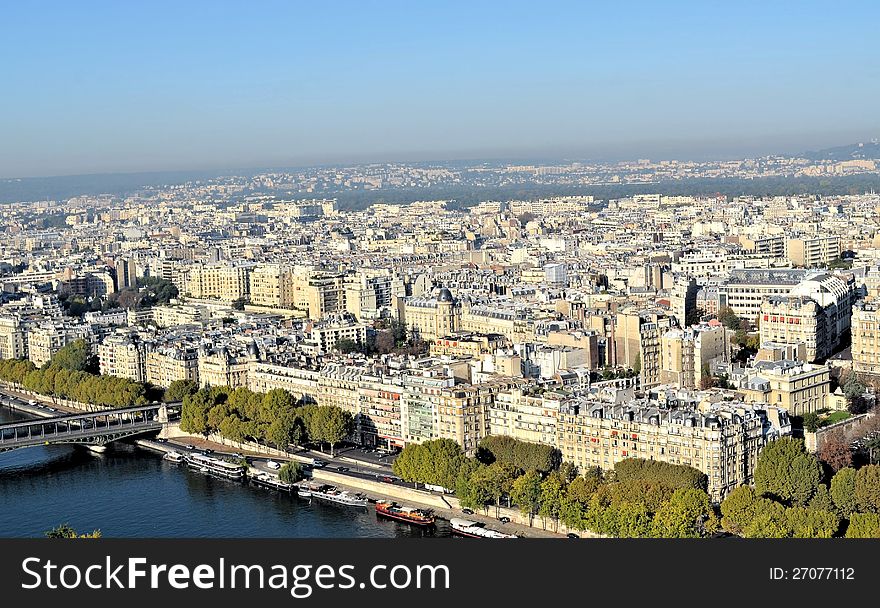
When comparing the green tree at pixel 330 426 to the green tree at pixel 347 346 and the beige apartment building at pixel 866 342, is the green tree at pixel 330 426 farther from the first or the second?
the beige apartment building at pixel 866 342

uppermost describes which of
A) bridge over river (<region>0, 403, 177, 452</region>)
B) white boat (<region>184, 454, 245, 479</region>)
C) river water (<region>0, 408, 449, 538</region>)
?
bridge over river (<region>0, 403, 177, 452</region>)

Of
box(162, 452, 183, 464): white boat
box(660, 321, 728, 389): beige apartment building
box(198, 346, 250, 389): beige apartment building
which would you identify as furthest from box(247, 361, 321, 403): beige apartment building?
box(660, 321, 728, 389): beige apartment building

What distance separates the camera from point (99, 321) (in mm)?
35688

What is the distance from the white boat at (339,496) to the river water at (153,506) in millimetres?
130

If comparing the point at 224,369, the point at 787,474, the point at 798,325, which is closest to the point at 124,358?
the point at 224,369

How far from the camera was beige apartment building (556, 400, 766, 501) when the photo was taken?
17859 millimetres

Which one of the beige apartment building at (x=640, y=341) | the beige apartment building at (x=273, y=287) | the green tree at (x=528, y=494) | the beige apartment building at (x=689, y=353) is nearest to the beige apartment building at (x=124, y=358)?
the beige apartment building at (x=640, y=341)

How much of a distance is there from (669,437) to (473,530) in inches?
114

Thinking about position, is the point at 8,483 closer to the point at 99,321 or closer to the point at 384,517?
the point at 384,517

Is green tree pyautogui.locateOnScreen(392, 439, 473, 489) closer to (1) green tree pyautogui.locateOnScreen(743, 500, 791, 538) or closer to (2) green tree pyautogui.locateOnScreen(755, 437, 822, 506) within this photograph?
(2) green tree pyautogui.locateOnScreen(755, 437, 822, 506)

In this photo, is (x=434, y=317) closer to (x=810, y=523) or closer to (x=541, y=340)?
(x=541, y=340)

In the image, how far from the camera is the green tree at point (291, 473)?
2072cm

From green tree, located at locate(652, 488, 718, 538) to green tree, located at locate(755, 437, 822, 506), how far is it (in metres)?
0.87

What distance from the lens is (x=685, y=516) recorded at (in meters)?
16.5
